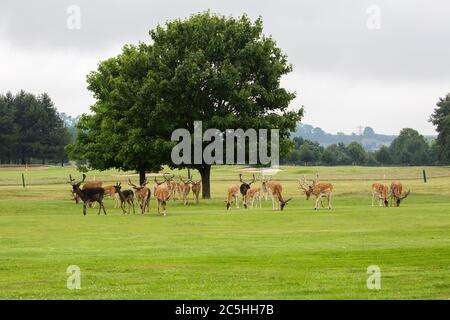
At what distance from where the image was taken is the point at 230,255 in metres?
22.4

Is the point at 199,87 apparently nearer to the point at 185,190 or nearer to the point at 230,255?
the point at 185,190

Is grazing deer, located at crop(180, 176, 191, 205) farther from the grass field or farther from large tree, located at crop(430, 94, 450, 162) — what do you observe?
large tree, located at crop(430, 94, 450, 162)

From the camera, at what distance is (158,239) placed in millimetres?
27734

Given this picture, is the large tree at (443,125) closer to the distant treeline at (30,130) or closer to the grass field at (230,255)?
the distant treeline at (30,130)

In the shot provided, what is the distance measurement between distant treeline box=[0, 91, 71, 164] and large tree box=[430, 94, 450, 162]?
70818mm

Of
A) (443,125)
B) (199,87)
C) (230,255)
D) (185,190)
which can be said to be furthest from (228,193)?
(443,125)

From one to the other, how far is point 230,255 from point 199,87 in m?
34.6

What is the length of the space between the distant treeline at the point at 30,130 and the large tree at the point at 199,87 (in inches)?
3932

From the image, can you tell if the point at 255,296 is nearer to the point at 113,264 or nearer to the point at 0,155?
the point at 113,264

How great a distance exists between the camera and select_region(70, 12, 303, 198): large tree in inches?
2189

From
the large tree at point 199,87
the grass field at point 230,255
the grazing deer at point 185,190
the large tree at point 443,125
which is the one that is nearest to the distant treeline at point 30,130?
the large tree at point 443,125

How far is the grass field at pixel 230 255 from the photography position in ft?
53.8

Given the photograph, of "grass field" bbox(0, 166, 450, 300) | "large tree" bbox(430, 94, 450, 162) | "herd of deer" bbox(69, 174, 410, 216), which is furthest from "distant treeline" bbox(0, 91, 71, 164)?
"grass field" bbox(0, 166, 450, 300)

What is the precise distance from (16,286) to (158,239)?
35.5ft
